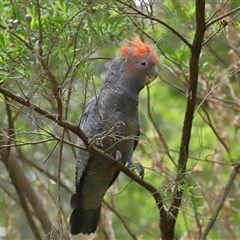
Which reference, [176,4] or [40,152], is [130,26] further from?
[40,152]

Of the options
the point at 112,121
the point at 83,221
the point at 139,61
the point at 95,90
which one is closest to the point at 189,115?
the point at 95,90

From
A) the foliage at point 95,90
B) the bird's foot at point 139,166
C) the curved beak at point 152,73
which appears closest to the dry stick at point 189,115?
the foliage at point 95,90

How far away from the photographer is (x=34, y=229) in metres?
3.09

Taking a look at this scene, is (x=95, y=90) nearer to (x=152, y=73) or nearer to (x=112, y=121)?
(x=112, y=121)

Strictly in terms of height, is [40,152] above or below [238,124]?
above

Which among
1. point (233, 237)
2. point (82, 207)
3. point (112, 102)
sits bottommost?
point (233, 237)

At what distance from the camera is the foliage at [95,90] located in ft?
6.46

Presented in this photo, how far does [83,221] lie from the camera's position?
3035 millimetres

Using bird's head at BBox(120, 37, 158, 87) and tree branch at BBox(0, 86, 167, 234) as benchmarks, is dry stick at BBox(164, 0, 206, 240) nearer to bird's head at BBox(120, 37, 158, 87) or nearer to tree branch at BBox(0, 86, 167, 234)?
tree branch at BBox(0, 86, 167, 234)

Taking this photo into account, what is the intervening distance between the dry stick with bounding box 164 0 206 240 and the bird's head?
0.65 meters

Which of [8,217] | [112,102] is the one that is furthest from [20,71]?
[8,217]

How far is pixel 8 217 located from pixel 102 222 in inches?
22.1

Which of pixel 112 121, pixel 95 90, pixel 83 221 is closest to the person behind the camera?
pixel 95 90

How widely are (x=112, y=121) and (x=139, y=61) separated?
1.14ft
